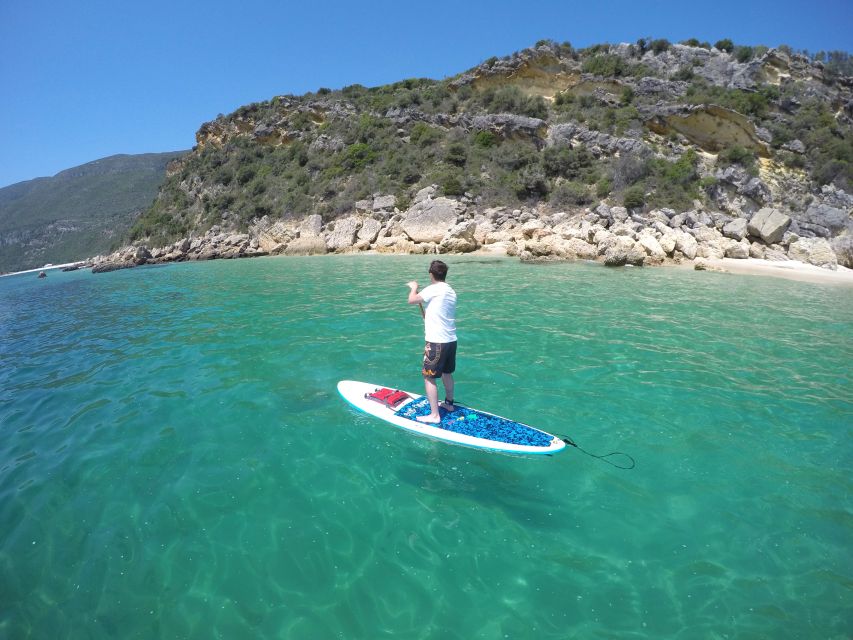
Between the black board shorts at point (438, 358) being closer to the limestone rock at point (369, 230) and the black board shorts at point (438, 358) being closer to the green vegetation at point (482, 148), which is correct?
the green vegetation at point (482, 148)

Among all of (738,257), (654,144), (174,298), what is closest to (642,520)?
(174,298)

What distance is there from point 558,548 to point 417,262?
2319 cm

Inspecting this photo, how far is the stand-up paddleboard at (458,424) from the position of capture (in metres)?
4.83

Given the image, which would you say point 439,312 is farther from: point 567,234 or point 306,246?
point 306,246

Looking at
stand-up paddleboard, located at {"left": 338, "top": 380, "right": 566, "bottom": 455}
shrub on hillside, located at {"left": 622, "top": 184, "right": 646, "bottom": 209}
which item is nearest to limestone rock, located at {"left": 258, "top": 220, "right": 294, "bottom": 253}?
shrub on hillside, located at {"left": 622, "top": 184, "right": 646, "bottom": 209}

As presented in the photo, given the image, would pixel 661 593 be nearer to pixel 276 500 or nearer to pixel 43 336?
pixel 276 500

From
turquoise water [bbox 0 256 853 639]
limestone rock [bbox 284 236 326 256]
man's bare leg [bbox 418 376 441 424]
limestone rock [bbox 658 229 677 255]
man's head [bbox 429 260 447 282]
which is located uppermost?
limestone rock [bbox 284 236 326 256]

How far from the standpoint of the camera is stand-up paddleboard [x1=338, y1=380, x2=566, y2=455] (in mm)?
4828

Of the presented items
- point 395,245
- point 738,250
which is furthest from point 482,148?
point 738,250

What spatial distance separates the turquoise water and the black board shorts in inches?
39.1

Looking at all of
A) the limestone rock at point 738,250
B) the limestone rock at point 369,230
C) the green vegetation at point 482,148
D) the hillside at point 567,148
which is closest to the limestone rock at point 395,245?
the hillside at point 567,148

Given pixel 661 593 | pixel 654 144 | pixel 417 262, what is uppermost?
pixel 654 144

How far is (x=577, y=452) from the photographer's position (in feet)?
16.8

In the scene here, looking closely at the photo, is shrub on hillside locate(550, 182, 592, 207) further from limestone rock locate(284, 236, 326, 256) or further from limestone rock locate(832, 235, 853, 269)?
limestone rock locate(284, 236, 326, 256)
